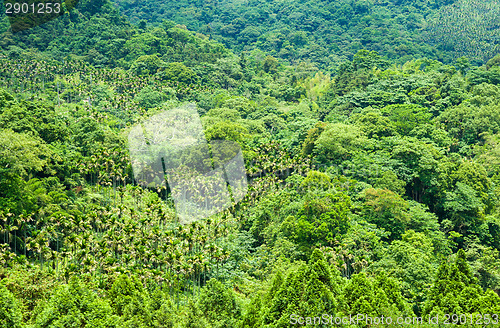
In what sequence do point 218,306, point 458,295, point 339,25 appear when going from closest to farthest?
point 458,295 → point 218,306 → point 339,25

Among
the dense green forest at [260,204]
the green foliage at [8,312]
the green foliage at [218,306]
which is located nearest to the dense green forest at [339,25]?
the dense green forest at [260,204]

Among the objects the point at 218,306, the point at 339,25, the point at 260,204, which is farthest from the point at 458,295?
→ the point at 339,25

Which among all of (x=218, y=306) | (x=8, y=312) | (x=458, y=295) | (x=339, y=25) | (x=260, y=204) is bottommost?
(x=260, y=204)

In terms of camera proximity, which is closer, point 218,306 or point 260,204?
point 218,306

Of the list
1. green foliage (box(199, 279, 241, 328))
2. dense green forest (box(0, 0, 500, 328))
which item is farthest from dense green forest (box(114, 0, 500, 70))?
green foliage (box(199, 279, 241, 328))

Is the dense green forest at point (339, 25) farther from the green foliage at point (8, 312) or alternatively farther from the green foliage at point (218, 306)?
the green foliage at point (8, 312)

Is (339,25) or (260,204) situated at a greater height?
(339,25)

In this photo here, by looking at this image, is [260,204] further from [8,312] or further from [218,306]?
[8,312]

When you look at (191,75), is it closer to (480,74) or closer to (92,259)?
(480,74)
